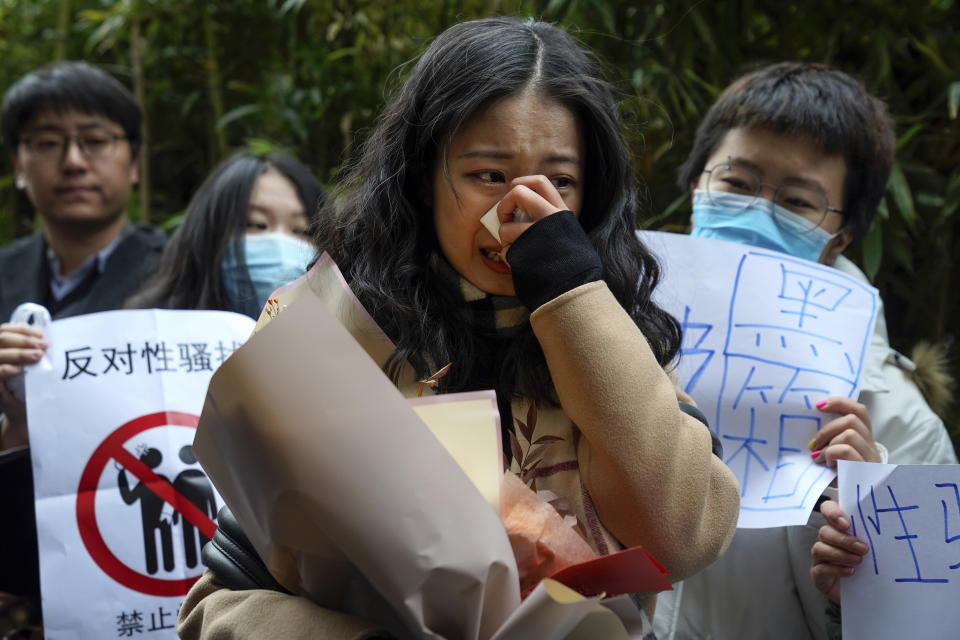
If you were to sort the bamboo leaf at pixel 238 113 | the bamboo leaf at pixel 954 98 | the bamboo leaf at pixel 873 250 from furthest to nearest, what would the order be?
the bamboo leaf at pixel 238 113 < the bamboo leaf at pixel 873 250 < the bamboo leaf at pixel 954 98

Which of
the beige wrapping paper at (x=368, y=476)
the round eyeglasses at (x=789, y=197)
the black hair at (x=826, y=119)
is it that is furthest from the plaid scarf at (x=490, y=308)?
the black hair at (x=826, y=119)

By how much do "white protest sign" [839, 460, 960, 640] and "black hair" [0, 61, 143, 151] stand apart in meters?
2.58

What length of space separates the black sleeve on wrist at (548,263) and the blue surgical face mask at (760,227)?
0.88 metres

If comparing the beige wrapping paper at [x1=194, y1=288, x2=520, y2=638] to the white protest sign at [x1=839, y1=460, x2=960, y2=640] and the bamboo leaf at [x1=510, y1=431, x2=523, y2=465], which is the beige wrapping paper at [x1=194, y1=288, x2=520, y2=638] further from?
the white protest sign at [x1=839, y1=460, x2=960, y2=640]

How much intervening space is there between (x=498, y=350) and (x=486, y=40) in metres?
0.48

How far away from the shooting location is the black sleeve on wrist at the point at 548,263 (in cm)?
134

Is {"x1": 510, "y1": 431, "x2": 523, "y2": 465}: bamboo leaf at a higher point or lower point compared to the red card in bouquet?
higher

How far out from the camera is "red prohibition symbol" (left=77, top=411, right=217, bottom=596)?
2086mm

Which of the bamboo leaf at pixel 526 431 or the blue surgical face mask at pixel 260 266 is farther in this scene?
the blue surgical face mask at pixel 260 266

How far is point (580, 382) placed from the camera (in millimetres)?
1301

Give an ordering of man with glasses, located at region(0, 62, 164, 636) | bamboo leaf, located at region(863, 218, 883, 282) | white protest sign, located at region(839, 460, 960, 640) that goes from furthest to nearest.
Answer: man with glasses, located at region(0, 62, 164, 636), bamboo leaf, located at region(863, 218, 883, 282), white protest sign, located at region(839, 460, 960, 640)

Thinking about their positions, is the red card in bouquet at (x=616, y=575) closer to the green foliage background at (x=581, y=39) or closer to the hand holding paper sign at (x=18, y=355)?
the green foliage background at (x=581, y=39)

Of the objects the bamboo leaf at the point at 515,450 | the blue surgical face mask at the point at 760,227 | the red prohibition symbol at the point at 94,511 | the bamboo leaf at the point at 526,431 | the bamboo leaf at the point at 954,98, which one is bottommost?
the red prohibition symbol at the point at 94,511

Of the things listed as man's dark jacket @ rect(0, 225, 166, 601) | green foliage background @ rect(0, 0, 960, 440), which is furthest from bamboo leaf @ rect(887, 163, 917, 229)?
man's dark jacket @ rect(0, 225, 166, 601)
